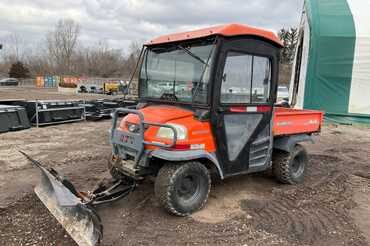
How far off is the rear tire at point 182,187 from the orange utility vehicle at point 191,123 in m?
0.01

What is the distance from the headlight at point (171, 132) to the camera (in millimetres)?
3967

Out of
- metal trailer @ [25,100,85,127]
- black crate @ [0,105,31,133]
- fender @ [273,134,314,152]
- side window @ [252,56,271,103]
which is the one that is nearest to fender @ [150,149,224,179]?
side window @ [252,56,271,103]

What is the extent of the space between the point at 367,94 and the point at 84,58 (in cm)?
6471

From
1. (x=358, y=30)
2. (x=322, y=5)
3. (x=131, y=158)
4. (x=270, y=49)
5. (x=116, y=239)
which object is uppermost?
(x=322, y=5)

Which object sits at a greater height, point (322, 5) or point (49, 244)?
point (322, 5)

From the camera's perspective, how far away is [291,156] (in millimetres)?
5527

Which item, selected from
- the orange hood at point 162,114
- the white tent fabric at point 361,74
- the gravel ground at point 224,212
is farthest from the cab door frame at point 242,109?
the white tent fabric at point 361,74

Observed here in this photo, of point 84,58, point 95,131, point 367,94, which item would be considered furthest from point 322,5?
point 84,58

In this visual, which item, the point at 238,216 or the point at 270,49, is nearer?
the point at 238,216

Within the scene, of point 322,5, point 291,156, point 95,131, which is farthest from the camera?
point 322,5

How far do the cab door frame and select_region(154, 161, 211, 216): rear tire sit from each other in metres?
0.41

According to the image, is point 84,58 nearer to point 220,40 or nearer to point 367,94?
point 367,94

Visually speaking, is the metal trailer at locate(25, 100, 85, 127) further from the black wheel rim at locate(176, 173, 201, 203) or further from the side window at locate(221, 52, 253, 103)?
the side window at locate(221, 52, 253, 103)

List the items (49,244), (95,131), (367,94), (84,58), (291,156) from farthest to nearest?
(84,58)
(367,94)
(95,131)
(291,156)
(49,244)
